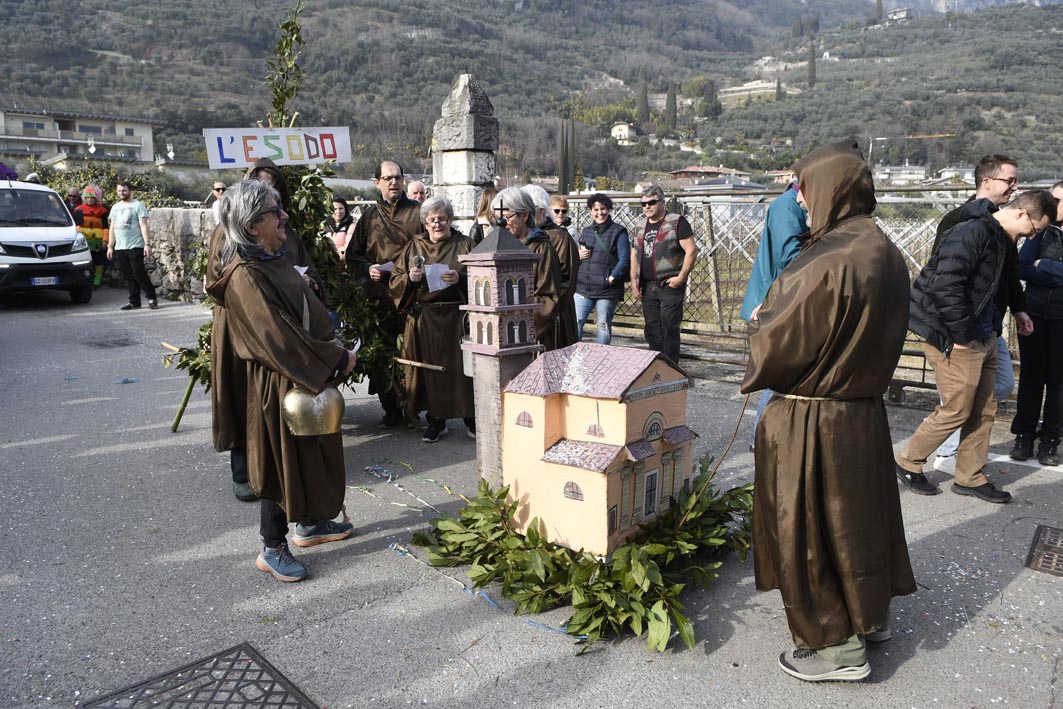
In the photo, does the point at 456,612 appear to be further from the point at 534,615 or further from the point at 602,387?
the point at 602,387

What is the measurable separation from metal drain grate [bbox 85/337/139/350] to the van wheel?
3.57 m

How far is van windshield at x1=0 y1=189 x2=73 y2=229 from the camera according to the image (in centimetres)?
1248

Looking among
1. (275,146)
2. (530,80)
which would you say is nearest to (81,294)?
(275,146)

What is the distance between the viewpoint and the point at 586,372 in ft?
11.5

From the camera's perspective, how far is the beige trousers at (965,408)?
453 cm

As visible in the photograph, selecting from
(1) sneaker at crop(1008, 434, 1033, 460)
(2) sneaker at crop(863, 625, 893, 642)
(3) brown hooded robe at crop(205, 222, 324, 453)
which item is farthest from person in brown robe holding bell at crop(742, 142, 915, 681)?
(1) sneaker at crop(1008, 434, 1033, 460)

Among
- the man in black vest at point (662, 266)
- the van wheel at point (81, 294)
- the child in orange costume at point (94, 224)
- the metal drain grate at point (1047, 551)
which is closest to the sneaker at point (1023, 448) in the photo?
the metal drain grate at point (1047, 551)

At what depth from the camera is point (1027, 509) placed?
4.52m

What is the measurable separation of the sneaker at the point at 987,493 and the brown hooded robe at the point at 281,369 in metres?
→ 3.73

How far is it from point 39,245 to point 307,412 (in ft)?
36.6

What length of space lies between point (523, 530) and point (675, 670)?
998mm

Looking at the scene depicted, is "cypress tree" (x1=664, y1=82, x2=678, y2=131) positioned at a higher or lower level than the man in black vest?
higher

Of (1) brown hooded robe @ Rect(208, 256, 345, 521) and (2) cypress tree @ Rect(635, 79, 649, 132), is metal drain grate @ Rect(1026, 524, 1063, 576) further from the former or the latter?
(2) cypress tree @ Rect(635, 79, 649, 132)

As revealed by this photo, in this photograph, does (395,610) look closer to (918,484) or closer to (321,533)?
(321,533)
